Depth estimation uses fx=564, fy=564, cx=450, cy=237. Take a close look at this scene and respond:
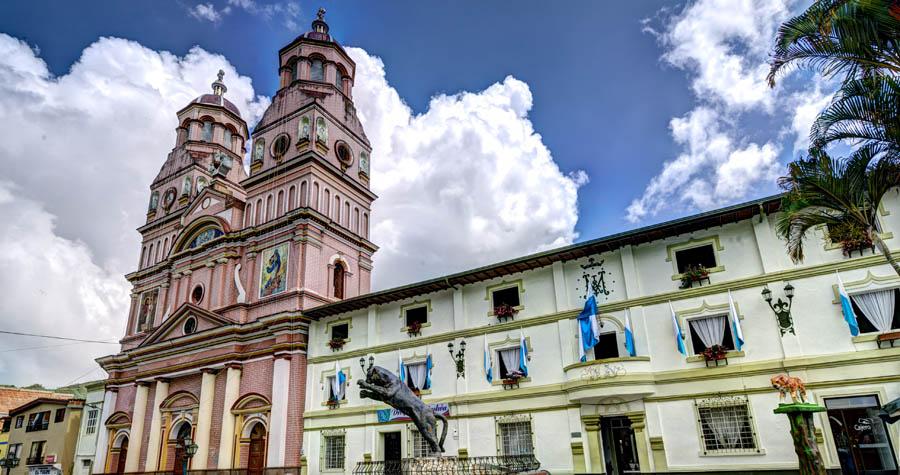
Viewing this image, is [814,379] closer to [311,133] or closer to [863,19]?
[863,19]

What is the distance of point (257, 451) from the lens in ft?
97.7

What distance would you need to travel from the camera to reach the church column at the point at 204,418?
30203 mm

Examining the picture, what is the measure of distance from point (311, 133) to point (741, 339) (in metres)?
27.4

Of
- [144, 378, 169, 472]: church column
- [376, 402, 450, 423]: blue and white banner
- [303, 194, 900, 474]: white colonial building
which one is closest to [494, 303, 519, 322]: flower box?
[303, 194, 900, 474]: white colonial building

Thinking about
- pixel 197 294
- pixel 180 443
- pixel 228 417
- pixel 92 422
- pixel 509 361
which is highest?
pixel 197 294

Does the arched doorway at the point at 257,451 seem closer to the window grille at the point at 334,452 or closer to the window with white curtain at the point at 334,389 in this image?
the window grille at the point at 334,452

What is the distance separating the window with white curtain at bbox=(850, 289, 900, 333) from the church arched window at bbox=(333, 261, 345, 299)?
26.2 meters

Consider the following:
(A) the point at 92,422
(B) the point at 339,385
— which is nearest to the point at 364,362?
(B) the point at 339,385

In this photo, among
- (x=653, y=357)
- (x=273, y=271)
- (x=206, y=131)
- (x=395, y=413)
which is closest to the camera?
(x=653, y=357)

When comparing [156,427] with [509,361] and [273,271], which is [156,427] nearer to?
[273,271]

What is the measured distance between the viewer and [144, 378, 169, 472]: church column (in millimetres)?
32750

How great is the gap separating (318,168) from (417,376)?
1589 centimetres

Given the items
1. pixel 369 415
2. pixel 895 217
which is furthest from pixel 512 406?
pixel 895 217

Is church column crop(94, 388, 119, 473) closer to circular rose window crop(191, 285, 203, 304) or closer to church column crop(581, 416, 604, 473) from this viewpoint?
circular rose window crop(191, 285, 203, 304)
